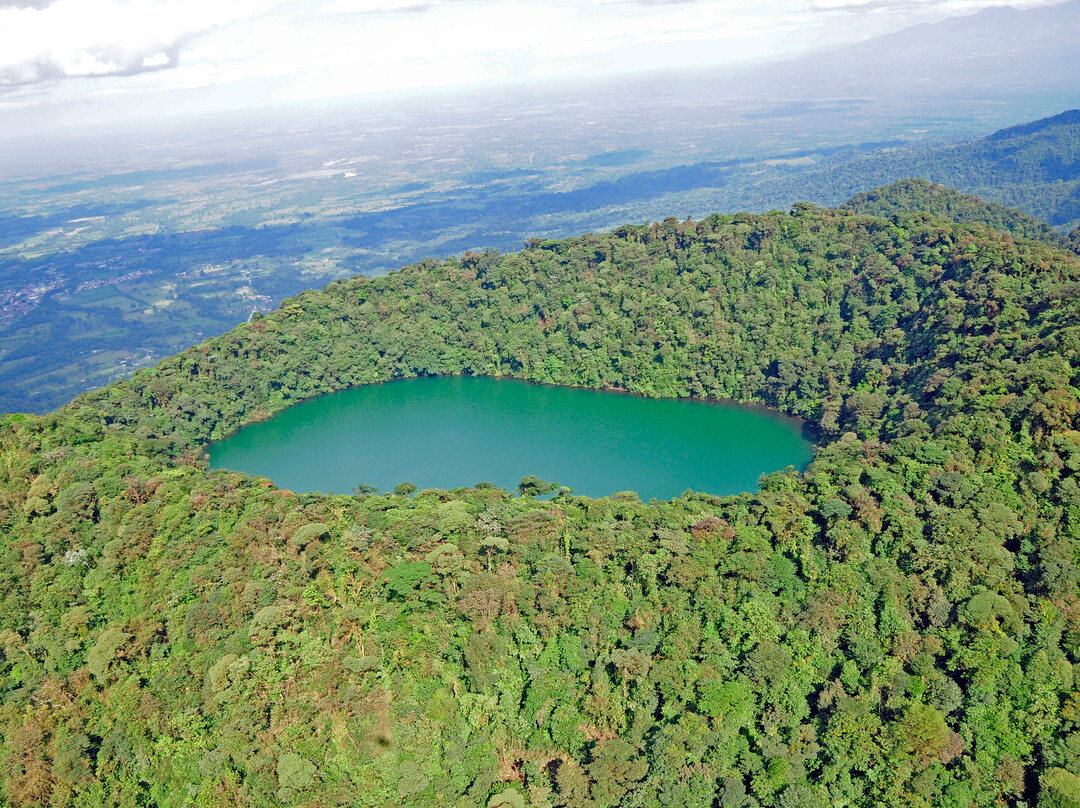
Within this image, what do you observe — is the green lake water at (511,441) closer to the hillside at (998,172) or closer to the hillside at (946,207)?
the hillside at (946,207)

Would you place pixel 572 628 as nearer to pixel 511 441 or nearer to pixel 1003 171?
pixel 511 441

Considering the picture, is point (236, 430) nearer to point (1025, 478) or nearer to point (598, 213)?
point (1025, 478)

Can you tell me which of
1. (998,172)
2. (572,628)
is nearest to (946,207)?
(998,172)

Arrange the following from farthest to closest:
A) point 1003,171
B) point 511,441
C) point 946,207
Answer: point 1003,171, point 946,207, point 511,441

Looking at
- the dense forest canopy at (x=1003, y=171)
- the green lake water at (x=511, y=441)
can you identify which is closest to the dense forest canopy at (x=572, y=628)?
the green lake water at (x=511, y=441)

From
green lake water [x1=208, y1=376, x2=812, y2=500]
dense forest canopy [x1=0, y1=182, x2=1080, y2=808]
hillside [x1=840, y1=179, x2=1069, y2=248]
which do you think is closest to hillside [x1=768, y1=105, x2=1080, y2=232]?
hillside [x1=840, y1=179, x2=1069, y2=248]

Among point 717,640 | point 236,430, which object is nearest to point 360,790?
point 717,640
